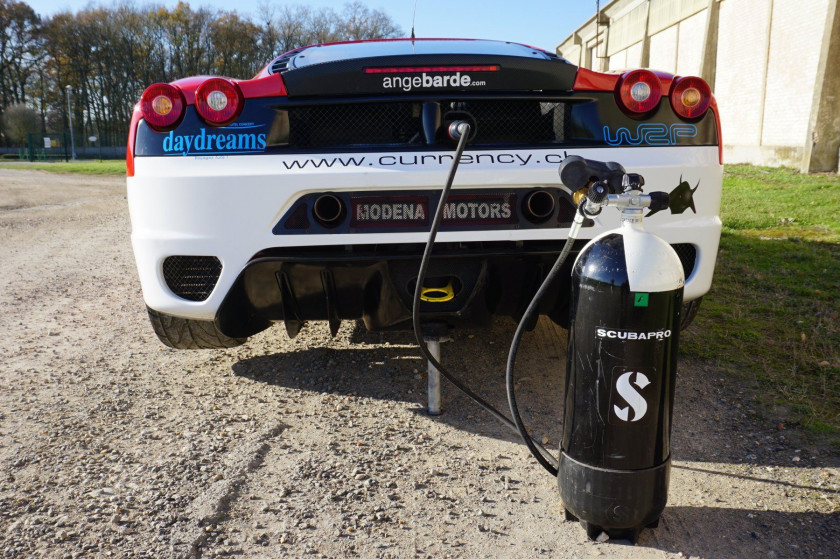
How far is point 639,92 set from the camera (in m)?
2.73

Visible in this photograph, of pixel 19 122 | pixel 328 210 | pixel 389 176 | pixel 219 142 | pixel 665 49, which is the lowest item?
pixel 328 210

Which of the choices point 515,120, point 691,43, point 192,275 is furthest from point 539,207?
point 691,43

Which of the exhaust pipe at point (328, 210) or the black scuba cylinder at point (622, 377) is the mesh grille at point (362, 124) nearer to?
the exhaust pipe at point (328, 210)

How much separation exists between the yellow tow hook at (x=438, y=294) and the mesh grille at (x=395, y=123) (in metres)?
0.58

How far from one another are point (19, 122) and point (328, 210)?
205 feet

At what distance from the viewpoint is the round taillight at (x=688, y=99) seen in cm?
276

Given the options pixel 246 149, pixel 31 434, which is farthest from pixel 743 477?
pixel 31 434

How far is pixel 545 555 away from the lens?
2.02 meters

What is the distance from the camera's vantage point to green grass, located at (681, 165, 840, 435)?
328cm

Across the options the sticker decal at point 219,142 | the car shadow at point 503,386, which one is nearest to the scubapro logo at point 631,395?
the car shadow at point 503,386

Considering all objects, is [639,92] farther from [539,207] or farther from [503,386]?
[503,386]

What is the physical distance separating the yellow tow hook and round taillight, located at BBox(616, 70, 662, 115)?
1.01 metres

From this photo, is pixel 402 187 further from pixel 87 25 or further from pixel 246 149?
pixel 87 25

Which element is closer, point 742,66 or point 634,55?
point 742,66
